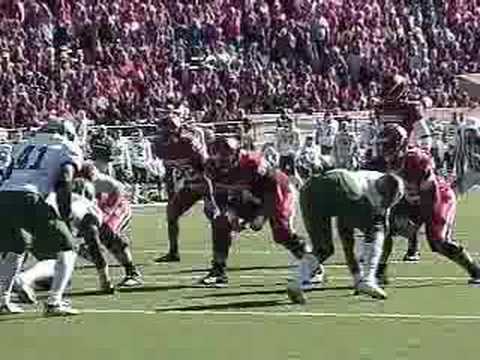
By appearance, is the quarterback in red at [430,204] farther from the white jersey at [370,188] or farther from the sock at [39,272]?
the sock at [39,272]

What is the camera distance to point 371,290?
465 inches

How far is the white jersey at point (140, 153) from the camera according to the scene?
27.1 meters

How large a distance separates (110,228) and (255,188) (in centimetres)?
152

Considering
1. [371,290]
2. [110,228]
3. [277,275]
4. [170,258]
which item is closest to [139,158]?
[170,258]

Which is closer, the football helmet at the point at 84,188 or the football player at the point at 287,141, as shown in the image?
the football helmet at the point at 84,188

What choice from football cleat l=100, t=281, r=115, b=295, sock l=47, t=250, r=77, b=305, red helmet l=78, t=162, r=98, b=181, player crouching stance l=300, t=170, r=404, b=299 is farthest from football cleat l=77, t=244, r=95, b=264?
player crouching stance l=300, t=170, r=404, b=299

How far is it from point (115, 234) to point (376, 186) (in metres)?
2.85

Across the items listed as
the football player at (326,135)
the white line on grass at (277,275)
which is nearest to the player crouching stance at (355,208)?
the white line on grass at (277,275)

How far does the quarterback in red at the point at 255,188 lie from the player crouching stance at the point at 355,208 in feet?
1.05

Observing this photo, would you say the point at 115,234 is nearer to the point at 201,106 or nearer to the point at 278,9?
the point at 201,106

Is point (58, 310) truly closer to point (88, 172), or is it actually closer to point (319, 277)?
point (88, 172)

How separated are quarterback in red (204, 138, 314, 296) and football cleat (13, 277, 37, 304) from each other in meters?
2.03

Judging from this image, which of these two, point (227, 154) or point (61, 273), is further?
point (227, 154)

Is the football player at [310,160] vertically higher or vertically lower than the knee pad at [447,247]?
lower
